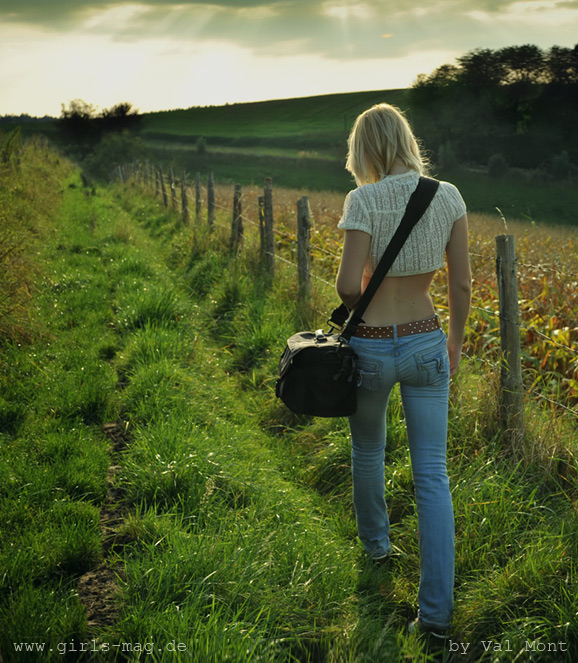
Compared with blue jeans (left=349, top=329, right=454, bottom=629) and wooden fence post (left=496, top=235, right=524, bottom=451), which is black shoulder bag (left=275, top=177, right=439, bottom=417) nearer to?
blue jeans (left=349, top=329, right=454, bottom=629)

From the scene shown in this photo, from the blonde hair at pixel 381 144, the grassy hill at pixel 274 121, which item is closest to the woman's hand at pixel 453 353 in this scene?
the blonde hair at pixel 381 144

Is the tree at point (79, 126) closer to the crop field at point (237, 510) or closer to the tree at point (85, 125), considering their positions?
the tree at point (85, 125)

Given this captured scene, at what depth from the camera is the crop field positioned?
8.39 feet

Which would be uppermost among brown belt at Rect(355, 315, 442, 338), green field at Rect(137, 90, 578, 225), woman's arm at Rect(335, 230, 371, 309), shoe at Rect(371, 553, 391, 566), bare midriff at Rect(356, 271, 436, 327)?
green field at Rect(137, 90, 578, 225)

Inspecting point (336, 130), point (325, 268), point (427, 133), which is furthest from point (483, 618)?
point (336, 130)

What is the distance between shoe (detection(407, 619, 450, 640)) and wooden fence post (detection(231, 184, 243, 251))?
7.62 metres

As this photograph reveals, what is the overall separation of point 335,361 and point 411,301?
0.42 meters

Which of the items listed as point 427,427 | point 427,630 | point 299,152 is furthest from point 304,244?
point 299,152

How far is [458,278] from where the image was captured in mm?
2785

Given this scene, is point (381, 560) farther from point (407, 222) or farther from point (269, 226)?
point (269, 226)

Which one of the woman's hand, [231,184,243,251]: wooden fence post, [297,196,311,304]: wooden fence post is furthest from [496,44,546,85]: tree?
the woman's hand

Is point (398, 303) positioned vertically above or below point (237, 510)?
above

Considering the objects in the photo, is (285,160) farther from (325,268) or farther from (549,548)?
(549,548)

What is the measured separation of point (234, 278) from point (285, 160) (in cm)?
5388
